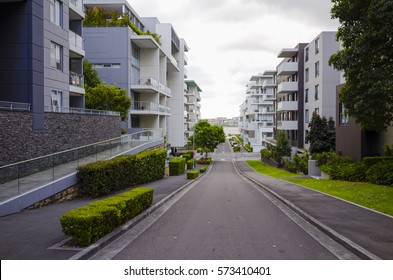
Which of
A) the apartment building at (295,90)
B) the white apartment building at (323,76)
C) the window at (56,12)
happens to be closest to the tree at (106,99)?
the window at (56,12)

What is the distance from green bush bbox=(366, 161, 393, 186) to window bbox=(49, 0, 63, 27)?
2142cm

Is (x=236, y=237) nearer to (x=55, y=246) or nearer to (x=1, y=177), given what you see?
(x=55, y=246)

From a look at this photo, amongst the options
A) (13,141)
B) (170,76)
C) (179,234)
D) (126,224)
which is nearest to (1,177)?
(13,141)

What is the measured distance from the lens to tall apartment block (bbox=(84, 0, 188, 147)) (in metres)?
39.2

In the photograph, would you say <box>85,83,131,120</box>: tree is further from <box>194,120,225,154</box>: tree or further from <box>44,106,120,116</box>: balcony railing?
<box>194,120,225,154</box>: tree

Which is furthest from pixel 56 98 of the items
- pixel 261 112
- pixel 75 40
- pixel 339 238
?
pixel 261 112

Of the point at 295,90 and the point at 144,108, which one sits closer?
the point at 144,108

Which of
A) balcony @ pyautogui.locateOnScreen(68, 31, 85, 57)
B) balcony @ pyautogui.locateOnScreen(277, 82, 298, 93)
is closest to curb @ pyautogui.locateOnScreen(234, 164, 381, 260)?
balcony @ pyautogui.locateOnScreen(68, 31, 85, 57)

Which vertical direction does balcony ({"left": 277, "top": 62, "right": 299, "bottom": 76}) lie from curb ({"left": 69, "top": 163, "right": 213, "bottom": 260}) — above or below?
above

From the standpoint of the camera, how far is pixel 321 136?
3619 centimetres

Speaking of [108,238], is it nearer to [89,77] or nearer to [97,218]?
[97,218]

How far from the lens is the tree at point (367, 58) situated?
13.0 meters

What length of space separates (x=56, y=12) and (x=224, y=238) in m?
20.0

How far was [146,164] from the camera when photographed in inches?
931
